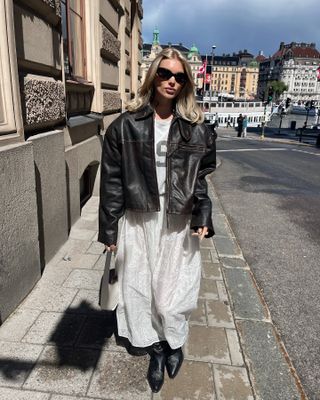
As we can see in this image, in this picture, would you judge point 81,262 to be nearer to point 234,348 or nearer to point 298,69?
point 234,348

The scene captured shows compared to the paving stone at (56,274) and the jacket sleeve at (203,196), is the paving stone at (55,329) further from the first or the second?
the jacket sleeve at (203,196)

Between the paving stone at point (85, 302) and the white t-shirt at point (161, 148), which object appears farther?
the paving stone at point (85, 302)

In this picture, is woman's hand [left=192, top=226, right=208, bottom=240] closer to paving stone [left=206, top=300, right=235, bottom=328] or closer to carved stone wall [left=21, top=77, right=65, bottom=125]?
paving stone [left=206, top=300, right=235, bottom=328]

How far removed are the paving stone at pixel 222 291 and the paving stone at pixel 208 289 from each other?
0.03 metres

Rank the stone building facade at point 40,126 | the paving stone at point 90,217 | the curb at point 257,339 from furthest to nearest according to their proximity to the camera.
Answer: the paving stone at point 90,217, the stone building facade at point 40,126, the curb at point 257,339

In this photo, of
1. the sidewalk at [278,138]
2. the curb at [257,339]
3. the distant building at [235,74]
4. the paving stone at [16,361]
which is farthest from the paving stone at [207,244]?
the distant building at [235,74]

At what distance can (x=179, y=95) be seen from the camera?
81.4 inches

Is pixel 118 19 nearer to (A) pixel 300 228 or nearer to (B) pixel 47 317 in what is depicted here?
(A) pixel 300 228

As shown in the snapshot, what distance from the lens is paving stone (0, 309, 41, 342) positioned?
8.17 ft

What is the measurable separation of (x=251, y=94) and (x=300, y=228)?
486 feet

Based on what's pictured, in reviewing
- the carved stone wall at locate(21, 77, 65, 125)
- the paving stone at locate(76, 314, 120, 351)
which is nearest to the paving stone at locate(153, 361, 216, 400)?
the paving stone at locate(76, 314, 120, 351)

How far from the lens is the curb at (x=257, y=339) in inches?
84.9

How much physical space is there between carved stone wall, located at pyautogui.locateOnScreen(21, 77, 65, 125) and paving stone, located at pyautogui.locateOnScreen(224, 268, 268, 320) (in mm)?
2495

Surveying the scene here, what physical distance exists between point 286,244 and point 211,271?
5.58 ft
